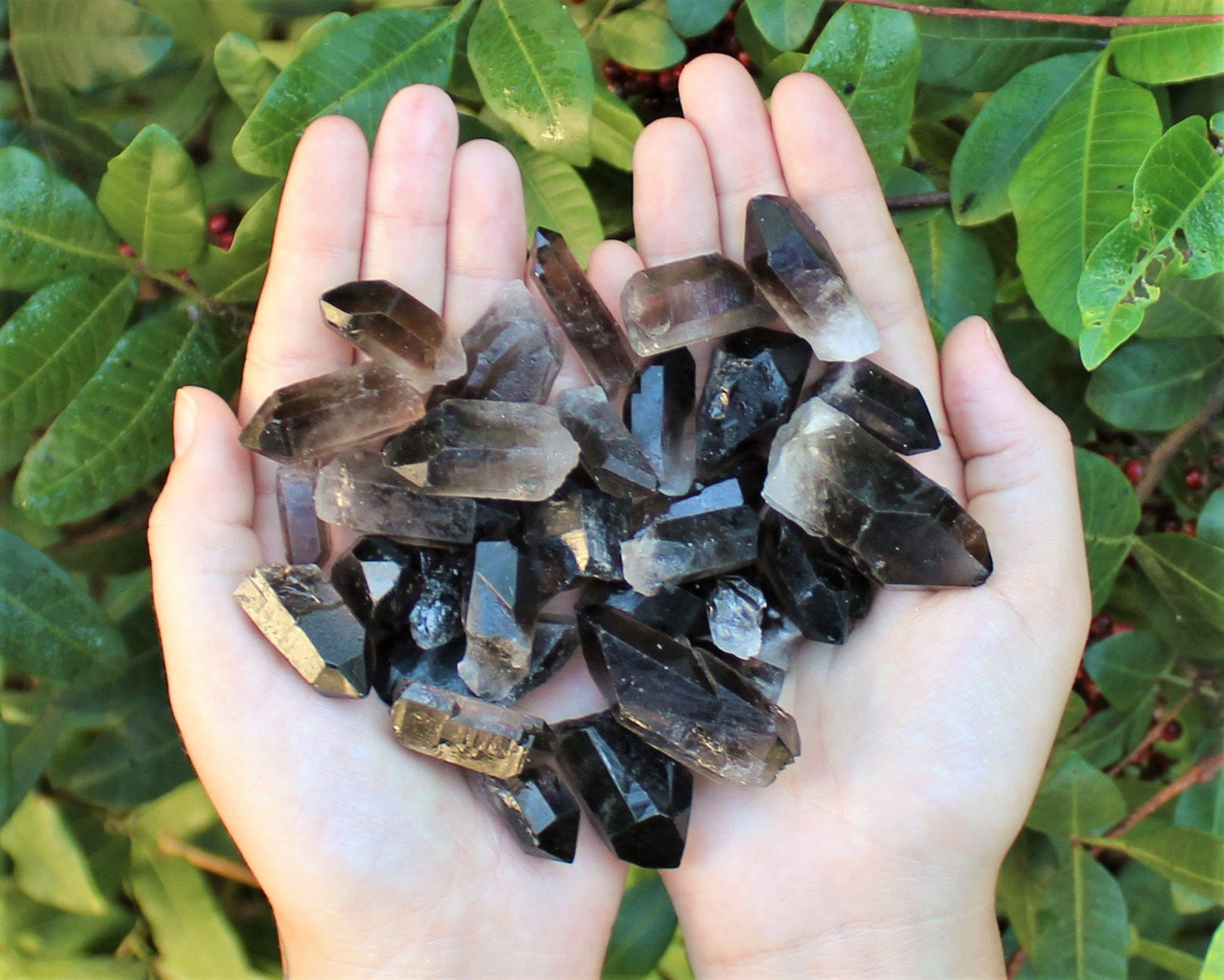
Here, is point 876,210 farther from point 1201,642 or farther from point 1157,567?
point 1201,642

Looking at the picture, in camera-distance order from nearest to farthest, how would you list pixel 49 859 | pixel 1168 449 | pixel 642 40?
pixel 642 40
pixel 49 859
pixel 1168 449

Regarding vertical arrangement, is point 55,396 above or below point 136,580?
above

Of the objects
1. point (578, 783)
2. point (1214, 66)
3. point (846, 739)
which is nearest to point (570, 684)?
point (578, 783)

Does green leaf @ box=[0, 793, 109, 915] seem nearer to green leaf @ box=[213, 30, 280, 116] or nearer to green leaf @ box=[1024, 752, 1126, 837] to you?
green leaf @ box=[213, 30, 280, 116]

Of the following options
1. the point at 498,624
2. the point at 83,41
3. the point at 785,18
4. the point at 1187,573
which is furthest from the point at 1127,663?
the point at 83,41

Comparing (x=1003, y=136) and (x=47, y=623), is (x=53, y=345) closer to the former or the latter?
(x=47, y=623)

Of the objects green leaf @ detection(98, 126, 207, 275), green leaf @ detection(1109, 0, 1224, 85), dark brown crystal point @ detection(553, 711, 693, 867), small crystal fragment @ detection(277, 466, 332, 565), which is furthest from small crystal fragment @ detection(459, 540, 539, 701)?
green leaf @ detection(1109, 0, 1224, 85)
